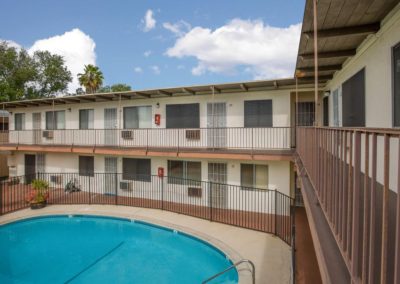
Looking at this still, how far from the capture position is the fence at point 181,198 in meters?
11.4

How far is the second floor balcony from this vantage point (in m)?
12.3

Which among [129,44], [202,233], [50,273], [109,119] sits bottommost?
[50,273]

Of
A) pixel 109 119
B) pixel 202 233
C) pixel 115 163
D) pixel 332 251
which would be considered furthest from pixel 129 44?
pixel 332 251

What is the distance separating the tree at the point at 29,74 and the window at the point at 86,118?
1660cm

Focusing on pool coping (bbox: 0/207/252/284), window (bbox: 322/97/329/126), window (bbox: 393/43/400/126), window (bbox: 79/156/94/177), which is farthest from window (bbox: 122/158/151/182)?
window (bbox: 393/43/400/126)

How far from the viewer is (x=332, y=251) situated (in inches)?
89.4

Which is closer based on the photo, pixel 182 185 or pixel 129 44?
pixel 182 185

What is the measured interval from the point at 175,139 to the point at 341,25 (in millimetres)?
9954

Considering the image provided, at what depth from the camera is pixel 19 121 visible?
2050cm

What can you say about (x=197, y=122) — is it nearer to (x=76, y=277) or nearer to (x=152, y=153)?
(x=152, y=153)

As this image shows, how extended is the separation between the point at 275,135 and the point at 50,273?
34.2 ft

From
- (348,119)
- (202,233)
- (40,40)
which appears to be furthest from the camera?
(40,40)

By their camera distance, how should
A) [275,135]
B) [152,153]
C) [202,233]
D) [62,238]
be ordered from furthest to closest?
[152,153]
[275,135]
[62,238]
[202,233]

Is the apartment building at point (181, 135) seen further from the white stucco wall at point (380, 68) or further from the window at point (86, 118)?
the white stucco wall at point (380, 68)
